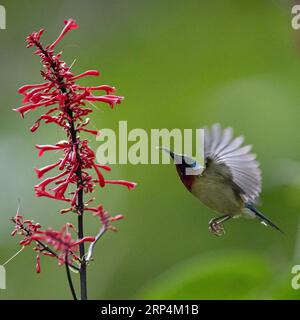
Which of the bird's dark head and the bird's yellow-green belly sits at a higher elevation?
the bird's dark head

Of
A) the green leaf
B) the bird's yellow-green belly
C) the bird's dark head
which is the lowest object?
the green leaf

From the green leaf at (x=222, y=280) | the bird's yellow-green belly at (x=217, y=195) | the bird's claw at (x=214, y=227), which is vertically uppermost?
the bird's yellow-green belly at (x=217, y=195)

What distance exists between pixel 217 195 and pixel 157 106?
95 centimetres

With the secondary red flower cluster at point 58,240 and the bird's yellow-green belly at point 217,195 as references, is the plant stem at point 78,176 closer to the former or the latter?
the secondary red flower cluster at point 58,240

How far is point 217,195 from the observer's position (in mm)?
2752

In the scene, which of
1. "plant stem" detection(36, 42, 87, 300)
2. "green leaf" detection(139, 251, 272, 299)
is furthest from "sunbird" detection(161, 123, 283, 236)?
"plant stem" detection(36, 42, 87, 300)

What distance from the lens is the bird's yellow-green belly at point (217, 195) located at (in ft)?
8.87

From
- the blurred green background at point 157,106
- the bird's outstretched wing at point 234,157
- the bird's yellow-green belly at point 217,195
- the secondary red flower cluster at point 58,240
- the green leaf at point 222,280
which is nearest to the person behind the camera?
the secondary red flower cluster at point 58,240

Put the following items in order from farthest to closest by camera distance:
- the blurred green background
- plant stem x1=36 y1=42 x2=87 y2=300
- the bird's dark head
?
the blurred green background < the bird's dark head < plant stem x1=36 y1=42 x2=87 y2=300

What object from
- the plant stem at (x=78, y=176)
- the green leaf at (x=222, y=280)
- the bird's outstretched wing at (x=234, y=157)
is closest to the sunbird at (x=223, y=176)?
the bird's outstretched wing at (x=234, y=157)

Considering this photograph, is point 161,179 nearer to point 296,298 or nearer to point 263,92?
point 263,92

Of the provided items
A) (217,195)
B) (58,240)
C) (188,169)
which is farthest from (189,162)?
(58,240)

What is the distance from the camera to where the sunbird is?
2.36 m

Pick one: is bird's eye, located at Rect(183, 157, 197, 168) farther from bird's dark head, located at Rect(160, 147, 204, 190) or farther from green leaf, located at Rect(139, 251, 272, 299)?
green leaf, located at Rect(139, 251, 272, 299)
